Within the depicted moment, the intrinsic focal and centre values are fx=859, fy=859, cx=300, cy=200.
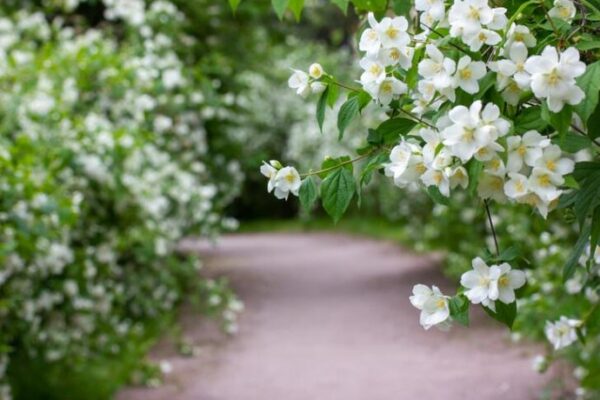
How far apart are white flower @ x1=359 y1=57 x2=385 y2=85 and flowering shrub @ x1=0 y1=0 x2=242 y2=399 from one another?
2439 millimetres

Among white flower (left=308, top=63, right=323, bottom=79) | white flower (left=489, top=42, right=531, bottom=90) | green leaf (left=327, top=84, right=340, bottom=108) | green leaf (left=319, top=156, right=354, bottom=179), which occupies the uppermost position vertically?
white flower (left=489, top=42, right=531, bottom=90)

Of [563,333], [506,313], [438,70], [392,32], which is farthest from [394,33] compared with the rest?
[563,333]

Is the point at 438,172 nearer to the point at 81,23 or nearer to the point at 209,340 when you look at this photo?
the point at 209,340

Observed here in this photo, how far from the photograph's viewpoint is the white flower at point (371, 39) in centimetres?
151

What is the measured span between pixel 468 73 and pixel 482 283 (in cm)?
39

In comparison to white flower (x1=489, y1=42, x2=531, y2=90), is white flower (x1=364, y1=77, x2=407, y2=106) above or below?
below

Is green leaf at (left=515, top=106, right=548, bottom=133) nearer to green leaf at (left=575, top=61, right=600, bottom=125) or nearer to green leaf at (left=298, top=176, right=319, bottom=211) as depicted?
green leaf at (left=575, top=61, right=600, bottom=125)

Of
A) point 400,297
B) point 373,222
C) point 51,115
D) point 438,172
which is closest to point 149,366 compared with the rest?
point 51,115

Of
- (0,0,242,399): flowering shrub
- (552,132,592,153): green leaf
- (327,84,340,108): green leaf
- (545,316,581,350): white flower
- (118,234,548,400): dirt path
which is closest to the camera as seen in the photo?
(552,132,592,153): green leaf

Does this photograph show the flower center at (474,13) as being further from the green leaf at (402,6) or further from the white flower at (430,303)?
the green leaf at (402,6)

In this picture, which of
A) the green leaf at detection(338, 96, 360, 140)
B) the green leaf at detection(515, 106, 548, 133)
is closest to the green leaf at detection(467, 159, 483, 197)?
the green leaf at detection(515, 106, 548, 133)

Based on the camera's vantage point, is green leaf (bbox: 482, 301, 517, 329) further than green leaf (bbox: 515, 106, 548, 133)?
Yes

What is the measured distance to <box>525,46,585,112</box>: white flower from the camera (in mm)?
1267

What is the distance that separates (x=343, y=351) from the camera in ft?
24.7
